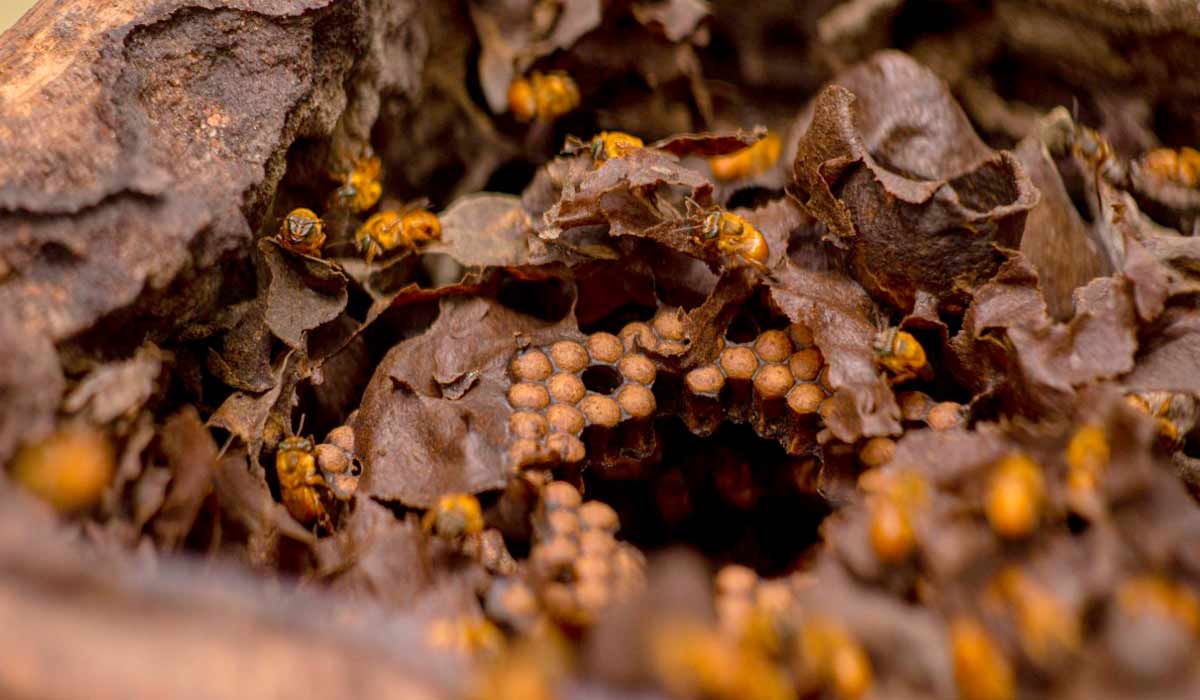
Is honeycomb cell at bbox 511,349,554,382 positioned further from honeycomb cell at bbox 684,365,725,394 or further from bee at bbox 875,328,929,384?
bee at bbox 875,328,929,384

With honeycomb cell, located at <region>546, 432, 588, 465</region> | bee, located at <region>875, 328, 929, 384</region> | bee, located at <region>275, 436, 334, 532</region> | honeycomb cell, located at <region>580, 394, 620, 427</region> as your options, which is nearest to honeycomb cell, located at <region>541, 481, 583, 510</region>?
honeycomb cell, located at <region>546, 432, 588, 465</region>

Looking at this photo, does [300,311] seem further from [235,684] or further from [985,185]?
[985,185]

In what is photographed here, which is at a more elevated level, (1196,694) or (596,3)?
(596,3)

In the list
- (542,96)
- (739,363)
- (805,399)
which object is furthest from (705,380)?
(542,96)

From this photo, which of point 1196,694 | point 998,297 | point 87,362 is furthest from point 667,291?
point 1196,694

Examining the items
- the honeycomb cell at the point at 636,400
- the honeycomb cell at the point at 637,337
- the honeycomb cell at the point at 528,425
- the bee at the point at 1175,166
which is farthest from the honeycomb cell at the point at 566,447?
the bee at the point at 1175,166
